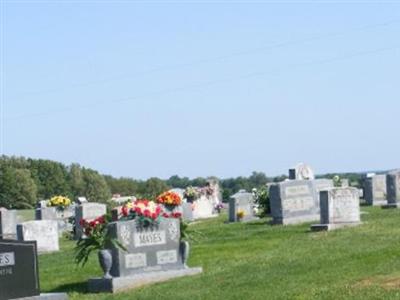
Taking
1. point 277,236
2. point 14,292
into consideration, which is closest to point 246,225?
point 277,236

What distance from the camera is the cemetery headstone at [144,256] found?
1666cm

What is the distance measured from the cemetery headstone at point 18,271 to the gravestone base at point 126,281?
326 centimetres

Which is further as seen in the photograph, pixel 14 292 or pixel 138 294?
pixel 138 294

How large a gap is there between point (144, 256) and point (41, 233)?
10780 millimetres

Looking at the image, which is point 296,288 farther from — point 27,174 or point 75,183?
point 75,183

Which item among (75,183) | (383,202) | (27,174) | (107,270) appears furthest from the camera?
(75,183)

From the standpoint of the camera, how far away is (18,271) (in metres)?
13.1

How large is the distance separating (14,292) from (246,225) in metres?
15.3

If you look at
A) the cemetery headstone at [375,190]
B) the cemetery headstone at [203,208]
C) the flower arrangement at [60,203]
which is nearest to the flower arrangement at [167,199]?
the cemetery headstone at [375,190]

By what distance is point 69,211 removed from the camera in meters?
41.0

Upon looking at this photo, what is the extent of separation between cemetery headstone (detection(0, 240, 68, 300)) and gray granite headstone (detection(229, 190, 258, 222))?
18976mm

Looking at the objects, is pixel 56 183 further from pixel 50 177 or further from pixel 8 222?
pixel 8 222

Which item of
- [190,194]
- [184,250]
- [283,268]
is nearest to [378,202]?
[190,194]

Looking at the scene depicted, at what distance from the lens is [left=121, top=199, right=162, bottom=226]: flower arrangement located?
17.2 meters
